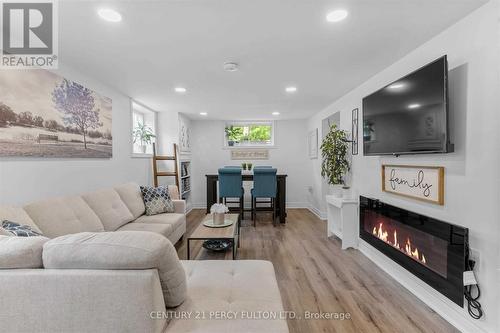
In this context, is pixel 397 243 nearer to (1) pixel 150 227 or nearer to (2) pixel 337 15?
(2) pixel 337 15

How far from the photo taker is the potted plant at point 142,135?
459 cm

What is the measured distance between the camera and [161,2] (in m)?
1.61

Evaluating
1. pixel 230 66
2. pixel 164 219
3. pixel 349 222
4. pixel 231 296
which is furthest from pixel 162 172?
pixel 231 296

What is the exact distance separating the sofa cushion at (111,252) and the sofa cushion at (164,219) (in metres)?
2.17

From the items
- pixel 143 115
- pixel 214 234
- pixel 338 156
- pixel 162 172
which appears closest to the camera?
pixel 214 234

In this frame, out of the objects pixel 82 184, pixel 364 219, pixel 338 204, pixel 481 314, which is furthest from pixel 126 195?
pixel 481 314

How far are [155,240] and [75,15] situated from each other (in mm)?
1701

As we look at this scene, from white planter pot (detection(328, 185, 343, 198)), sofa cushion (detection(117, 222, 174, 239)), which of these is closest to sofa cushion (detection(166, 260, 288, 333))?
sofa cushion (detection(117, 222, 174, 239))

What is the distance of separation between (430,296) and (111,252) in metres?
2.45

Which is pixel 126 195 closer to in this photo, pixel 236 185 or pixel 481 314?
pixel 236 185

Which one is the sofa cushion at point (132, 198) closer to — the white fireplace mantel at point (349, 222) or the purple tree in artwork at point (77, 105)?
the purple tree in artwork at point (77, 105)

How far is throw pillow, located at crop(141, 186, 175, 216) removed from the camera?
3607 millimetres

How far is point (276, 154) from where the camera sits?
6.56 metres

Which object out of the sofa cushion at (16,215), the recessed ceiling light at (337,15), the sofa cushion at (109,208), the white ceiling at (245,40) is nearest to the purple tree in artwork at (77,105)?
the white ceiling at (245,40)
